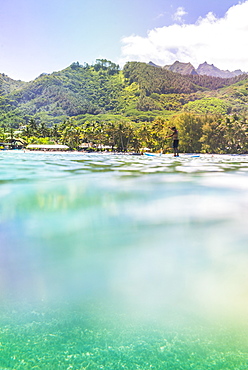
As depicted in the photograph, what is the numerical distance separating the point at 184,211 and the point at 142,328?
5.60m

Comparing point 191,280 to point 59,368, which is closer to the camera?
point 59,368

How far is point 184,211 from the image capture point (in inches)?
320

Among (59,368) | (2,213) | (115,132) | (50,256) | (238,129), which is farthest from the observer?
(115,132)

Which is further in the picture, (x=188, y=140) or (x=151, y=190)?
(x=188, y=140)

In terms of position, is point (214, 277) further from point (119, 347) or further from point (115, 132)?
point (115, 132)

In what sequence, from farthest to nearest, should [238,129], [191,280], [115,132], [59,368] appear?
[115,132]
[238,129]
[191,280]
[59,368]

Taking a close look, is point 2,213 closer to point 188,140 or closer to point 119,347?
point 119,347

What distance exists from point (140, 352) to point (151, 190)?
990 cm

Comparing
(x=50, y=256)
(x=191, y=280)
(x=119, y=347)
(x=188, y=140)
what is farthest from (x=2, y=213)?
(x=188, y=140)

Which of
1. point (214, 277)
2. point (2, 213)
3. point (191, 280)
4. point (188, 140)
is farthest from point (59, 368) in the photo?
point (188, 140)

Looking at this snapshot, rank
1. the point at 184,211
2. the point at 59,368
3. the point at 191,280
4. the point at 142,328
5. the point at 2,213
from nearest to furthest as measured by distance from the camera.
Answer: the point at 59,368 < the point at 142,328 < the point at 191,280 < the point at 2,213 < the point at 184,211

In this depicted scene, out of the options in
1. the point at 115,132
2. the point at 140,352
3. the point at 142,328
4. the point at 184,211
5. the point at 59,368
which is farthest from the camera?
the point at 115,132

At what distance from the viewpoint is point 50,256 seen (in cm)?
451

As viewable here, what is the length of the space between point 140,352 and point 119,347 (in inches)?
6.6
